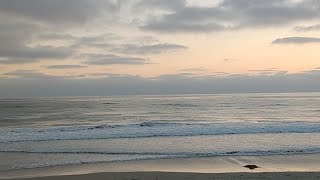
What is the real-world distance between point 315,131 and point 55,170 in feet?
67.4

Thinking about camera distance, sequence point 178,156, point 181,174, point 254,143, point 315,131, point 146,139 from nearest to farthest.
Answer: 1. point 181,174
2. point 178,156
3. point 254,143
4. point 146,139
5. point 315,131

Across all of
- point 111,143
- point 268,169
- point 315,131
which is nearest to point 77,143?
point 111,143

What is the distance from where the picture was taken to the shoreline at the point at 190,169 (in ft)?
38.0

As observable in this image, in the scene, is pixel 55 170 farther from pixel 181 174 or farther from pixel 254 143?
pixel 254 143

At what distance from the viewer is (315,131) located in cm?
2564

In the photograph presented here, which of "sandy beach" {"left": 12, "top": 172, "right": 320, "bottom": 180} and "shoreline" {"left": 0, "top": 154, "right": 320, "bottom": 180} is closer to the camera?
"sandy beach" {"left": 12, "top": 172, "right": 320, "bottom": 180}

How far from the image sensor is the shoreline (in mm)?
11586

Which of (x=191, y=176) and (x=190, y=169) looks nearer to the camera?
(x=191, y=176)

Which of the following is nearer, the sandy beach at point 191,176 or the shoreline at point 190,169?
the sandy beach at point 191,176

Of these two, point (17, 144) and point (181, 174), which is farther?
point (17, 144)

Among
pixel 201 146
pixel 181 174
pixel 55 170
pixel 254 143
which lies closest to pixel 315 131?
pixel 254 143

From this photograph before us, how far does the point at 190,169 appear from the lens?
12.9 meters

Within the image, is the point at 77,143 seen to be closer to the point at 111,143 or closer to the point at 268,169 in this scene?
the point at 111,143

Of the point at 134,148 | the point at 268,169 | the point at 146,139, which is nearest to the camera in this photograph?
the point at 268,169
